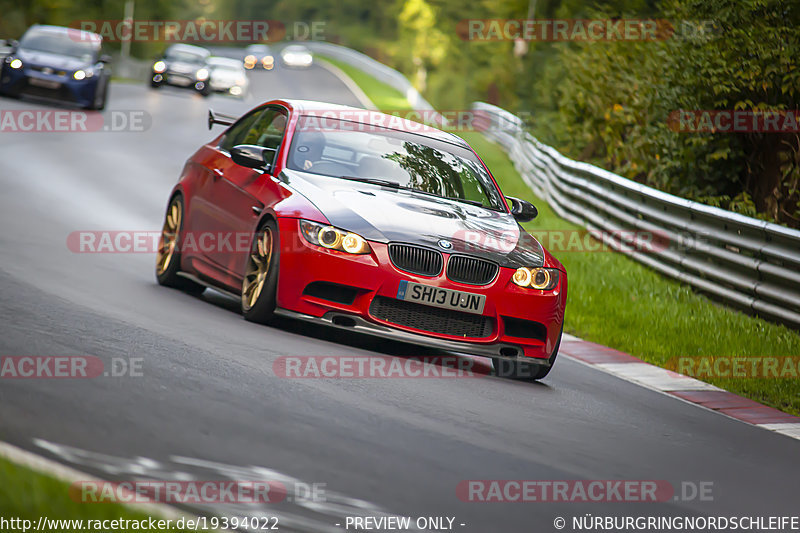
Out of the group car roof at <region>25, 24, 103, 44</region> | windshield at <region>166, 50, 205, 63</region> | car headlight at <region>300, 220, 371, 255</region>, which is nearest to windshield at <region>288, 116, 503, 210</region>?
car headlight at <region>300, 220, 371, 255</region>

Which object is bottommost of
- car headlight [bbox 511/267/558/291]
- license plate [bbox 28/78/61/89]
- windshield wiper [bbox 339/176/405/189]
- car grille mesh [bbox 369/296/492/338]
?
car grille mesh [bbox 369/296/492/338]

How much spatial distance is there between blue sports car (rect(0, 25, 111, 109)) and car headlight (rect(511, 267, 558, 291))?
1941 cm

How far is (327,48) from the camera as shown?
88.3 metres

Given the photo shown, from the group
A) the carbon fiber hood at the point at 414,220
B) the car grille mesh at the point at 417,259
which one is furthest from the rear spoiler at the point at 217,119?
the car grille mesh at the point at 417,259

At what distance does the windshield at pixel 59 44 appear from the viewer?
25.7 meters

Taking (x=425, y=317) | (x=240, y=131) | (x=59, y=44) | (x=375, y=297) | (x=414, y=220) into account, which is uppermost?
(x=59, y=44)

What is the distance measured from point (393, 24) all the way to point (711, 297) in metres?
122

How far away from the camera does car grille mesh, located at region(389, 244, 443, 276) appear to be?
7.48 m

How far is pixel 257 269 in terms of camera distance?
26.2 feet

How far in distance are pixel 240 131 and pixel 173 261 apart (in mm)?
1212

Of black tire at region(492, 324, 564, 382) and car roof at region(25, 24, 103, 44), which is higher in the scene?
car roof at region(25, 24, 103, 44)

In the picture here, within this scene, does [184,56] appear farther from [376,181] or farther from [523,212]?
[376,181]

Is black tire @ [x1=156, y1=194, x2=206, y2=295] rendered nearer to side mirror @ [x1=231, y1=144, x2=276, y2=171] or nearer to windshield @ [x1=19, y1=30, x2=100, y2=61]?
side mirror @ [x1=231, y1=144, x2=276, y2=171]

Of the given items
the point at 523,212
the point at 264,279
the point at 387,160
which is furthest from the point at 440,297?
the point at 523,212
